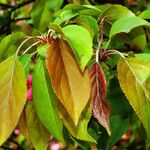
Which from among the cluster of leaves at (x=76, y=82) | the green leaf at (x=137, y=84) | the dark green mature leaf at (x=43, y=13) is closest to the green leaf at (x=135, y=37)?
the cluster of leaves at (x=76, y=82)

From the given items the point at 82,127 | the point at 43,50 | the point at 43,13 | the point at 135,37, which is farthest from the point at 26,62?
the point at 43,13

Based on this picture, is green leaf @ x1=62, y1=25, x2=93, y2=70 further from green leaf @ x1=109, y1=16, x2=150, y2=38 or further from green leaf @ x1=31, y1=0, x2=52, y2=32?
green leaf @ x1=31, y1=0, x2=52, y2=32

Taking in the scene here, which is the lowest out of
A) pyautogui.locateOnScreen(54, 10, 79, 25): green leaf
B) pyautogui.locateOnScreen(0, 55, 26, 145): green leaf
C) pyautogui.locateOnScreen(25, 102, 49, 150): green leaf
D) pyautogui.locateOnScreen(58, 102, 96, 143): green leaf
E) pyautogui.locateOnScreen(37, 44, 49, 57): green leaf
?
pyautogui.locateOnScreen(25, 102, 49, 150): green leaf

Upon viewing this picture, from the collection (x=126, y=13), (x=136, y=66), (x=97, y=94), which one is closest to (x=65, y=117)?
(x=97, y=94)

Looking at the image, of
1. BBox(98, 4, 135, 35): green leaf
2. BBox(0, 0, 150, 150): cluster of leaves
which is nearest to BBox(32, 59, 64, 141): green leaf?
BBox(0, 0, 150, 150): cluster of leaves

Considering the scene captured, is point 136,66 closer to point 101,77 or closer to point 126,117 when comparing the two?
point 101,77

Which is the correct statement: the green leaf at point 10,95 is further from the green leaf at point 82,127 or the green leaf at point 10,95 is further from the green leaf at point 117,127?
the green leaf at point 117,127

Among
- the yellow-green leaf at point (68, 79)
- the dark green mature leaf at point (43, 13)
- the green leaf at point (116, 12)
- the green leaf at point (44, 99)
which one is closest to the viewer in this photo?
the yellow-green leaf at point (68, 79)
